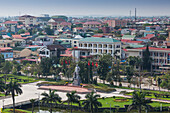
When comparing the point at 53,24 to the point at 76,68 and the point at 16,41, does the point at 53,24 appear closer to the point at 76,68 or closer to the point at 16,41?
the point at 16,41

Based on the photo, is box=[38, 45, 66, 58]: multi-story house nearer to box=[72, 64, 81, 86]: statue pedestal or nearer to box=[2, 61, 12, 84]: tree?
box=[2, 61, 12, 84]: tree

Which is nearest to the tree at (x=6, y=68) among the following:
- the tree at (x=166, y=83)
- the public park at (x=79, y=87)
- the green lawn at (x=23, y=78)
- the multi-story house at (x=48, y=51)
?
the public park at (x=79, y=87)

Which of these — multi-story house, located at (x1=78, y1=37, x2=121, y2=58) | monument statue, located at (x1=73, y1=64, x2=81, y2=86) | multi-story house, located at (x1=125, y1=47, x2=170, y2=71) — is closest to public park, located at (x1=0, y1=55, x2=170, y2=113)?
monument statue, located at (x1=73, y1=64, x2=81, y2=86)

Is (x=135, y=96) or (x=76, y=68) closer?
(x=135, y=96)

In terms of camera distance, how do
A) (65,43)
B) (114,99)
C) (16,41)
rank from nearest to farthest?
(114,99)
(65,43)
(16,41)

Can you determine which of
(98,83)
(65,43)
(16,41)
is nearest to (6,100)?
(98,83)
